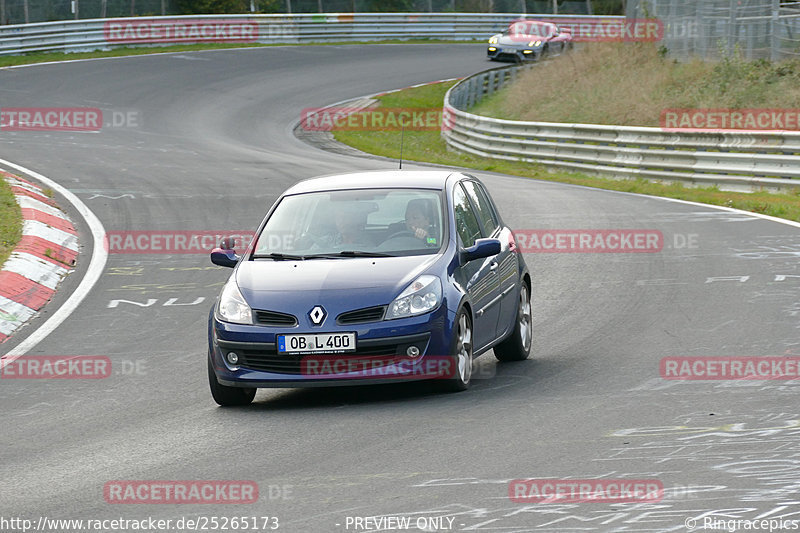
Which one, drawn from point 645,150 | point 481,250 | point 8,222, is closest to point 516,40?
point 645,150

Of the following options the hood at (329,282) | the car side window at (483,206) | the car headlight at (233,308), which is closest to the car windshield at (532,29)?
the car side window at (483,206)

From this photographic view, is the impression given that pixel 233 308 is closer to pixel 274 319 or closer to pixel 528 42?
pixel 274 319

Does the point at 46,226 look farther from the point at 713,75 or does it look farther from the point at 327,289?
the point at 713,75

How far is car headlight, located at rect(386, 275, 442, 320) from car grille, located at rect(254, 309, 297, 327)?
2.10ft

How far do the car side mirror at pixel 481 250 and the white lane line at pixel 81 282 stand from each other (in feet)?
13.2

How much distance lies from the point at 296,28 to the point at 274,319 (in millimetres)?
44346

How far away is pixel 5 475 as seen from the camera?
671cm

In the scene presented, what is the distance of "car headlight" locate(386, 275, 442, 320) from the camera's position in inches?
326

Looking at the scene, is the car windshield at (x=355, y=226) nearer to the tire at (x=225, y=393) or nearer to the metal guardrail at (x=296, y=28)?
the tire at (x=225, y=393)

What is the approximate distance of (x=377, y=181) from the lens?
984 centimetres

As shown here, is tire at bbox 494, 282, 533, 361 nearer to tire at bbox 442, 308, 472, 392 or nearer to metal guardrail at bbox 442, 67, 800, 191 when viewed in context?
tire at bbox 442, 308, 472, 392

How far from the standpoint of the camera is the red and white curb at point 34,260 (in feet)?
40.5

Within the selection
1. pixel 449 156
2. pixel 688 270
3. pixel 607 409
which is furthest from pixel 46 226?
pixel 449 156

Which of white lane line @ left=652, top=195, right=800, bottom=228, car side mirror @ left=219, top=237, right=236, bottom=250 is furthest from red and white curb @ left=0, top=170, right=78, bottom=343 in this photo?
white lane line @ left=652, top=195, right=800, bottom=228
